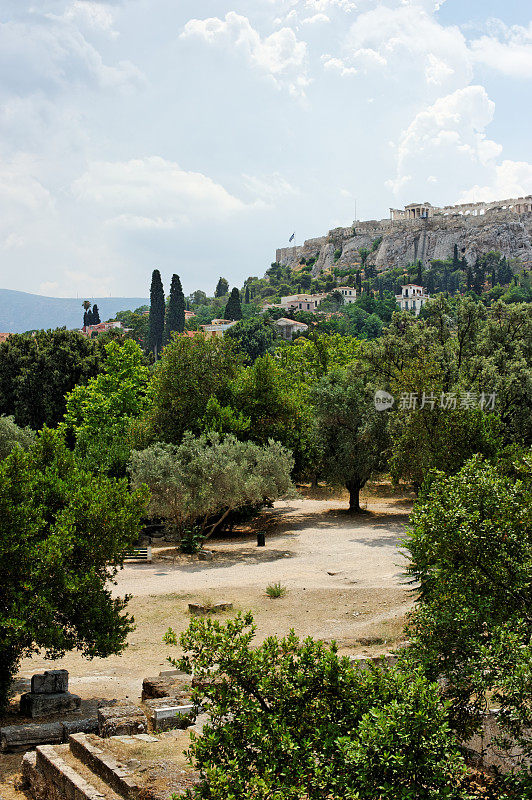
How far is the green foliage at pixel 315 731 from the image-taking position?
5.68 meters

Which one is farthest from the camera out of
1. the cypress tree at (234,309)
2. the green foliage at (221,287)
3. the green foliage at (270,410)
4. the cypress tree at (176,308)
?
the green foliage at (221,287)

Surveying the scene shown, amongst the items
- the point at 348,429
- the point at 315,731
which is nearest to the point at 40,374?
the point at 348,429

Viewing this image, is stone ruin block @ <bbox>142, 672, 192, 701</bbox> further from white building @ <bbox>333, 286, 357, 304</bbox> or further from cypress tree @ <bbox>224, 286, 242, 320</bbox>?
white building @ <bbox>333, 286, 357, 304</bbox>

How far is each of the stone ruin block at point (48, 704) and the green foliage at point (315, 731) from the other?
5.30 meters

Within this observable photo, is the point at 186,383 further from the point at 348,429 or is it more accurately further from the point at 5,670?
the point at 5,670

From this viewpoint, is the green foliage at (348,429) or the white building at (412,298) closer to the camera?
the green foliage at (348,429)

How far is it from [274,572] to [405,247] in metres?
166

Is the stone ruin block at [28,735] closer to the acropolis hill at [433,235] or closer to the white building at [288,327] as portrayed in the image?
the white building at [288,327]

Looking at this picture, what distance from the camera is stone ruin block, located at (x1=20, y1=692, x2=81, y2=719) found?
11109 mm

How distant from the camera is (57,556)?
10562mm

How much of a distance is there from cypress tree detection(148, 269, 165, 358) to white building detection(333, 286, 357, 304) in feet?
209

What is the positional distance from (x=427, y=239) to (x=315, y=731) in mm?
179634

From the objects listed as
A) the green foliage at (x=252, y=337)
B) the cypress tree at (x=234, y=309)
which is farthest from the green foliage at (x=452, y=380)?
the cypress tree at (x=234, y=309)

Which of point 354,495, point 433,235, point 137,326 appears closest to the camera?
point 354,495
